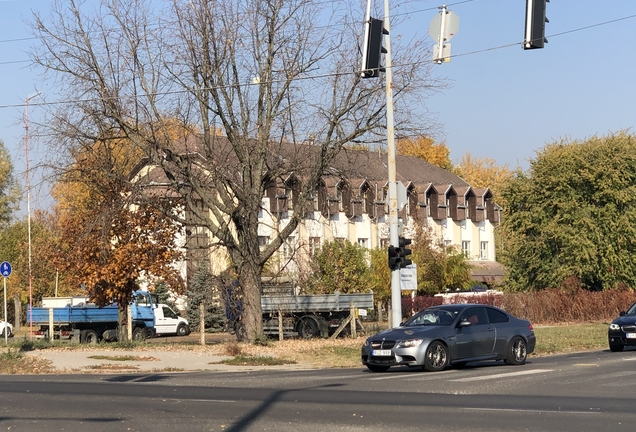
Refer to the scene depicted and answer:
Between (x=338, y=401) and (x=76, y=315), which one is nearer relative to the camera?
(x=338, y=401)

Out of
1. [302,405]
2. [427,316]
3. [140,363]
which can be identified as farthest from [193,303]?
[302,405]

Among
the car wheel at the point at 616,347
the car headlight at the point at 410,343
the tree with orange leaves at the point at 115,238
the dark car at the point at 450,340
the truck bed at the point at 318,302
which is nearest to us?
the car headlight at the point at 410,343

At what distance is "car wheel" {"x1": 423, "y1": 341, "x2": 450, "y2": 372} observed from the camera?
20.0 metres

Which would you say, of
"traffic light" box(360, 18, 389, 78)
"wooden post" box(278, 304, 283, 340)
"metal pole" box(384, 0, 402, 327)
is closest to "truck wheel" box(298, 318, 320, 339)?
"wooden post" box(278, 304, 283, 340)

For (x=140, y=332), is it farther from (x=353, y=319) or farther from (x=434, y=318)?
(x=434, y=318)

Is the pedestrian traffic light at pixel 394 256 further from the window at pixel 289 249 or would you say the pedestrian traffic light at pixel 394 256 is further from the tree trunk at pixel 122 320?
the tree trunk at pixel 122 320


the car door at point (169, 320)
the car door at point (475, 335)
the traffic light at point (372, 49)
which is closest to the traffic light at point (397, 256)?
the car door at point (475, 335)

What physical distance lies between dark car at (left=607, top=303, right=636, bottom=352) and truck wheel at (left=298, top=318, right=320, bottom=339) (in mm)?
13033

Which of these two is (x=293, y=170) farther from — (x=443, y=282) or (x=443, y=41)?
(x=443, y=282)

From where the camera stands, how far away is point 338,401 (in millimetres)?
14414

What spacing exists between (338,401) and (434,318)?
23.1 ft

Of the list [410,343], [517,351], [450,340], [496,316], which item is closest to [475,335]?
[450,340]

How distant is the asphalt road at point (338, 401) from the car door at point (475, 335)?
0.40 meters

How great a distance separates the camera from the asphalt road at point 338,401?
1181 cm
